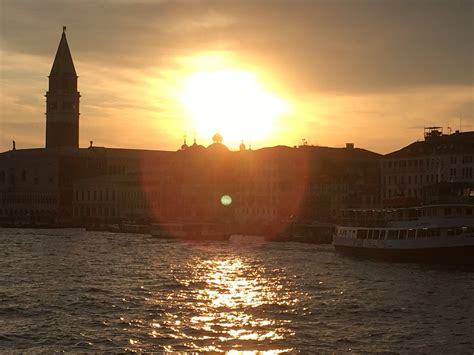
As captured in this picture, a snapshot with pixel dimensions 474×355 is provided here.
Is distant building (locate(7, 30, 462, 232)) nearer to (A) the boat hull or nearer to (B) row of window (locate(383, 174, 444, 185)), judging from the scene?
(B) row of window (locate(383, 174, 444, 185))

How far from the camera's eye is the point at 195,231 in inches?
4055

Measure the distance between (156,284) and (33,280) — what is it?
6787 mm

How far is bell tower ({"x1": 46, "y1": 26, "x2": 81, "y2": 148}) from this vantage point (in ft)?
564

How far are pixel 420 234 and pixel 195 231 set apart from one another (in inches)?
1812

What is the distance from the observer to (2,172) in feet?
580

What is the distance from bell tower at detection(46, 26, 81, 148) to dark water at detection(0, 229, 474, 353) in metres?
111

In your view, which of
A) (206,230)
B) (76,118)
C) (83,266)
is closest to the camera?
(83,266)

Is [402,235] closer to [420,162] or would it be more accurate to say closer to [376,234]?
[376,234]

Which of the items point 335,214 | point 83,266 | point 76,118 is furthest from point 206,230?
point 76,118

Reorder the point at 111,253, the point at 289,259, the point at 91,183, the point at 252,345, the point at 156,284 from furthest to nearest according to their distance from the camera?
the point at 91,183 < the point at 111,253 < the point at 289,259 < the point at 156,284 < the point at 252,345

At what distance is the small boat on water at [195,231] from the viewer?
332ft

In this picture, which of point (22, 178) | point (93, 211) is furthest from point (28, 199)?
point (93, 211)

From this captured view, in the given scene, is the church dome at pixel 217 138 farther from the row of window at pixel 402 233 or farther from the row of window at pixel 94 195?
the row of window at pixel 402 233

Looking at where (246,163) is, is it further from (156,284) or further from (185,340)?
(185,340)
